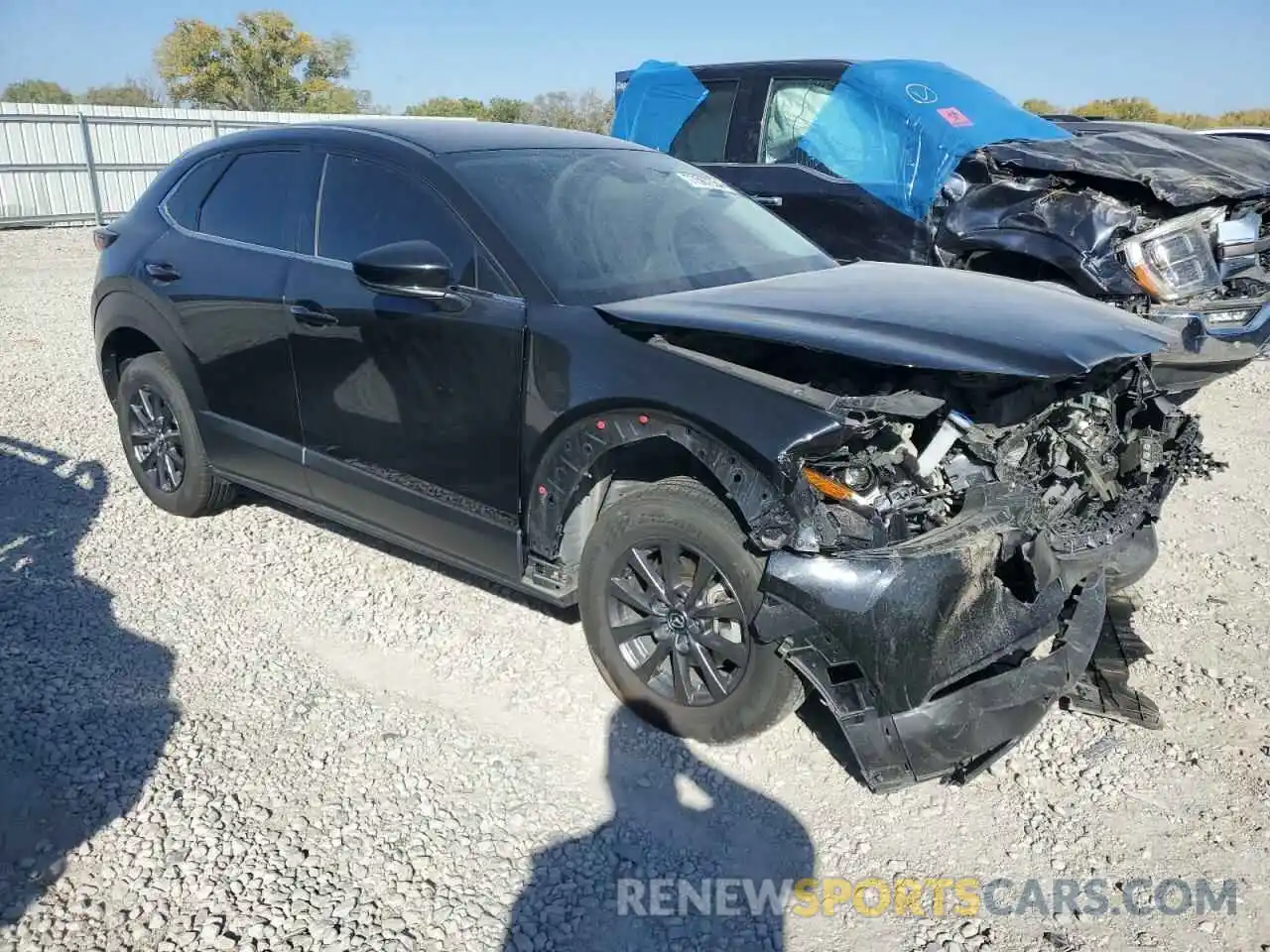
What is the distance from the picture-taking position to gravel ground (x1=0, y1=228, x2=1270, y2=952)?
2459mm

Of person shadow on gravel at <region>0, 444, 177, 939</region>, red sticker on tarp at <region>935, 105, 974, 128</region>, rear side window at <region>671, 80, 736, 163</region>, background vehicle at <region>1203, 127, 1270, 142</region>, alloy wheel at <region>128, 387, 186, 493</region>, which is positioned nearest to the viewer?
person shadow on gravel at <region>0, 444, 177, 939</region>

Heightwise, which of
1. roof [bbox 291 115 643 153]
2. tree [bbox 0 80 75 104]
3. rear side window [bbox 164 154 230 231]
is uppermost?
roof [bbox 291 115 643 153]

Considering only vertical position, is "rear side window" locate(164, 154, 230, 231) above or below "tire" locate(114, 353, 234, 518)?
above

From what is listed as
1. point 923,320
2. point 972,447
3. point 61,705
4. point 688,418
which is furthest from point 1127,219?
point 61,705

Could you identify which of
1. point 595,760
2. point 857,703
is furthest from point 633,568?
point 857,703

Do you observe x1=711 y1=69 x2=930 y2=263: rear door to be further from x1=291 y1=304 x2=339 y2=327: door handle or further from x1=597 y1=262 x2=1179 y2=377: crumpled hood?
x1=291 y1=304 x2=339 y2=327: door handle

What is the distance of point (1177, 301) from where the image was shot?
545 cm

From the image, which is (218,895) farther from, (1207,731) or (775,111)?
(775,111)

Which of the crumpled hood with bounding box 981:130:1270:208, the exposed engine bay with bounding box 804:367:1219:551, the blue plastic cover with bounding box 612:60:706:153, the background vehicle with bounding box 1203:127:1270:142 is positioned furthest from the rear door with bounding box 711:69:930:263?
the background vehicle with bounding box 1203:127:1270:142

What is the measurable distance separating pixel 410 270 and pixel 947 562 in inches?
75.1

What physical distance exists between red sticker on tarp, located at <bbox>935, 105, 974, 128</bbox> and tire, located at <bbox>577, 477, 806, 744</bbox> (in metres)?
4.54

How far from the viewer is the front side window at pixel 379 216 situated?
11.0 ft

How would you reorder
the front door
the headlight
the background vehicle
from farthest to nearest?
the background vehicle, the headlight, the front door

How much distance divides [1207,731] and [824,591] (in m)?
1.69
